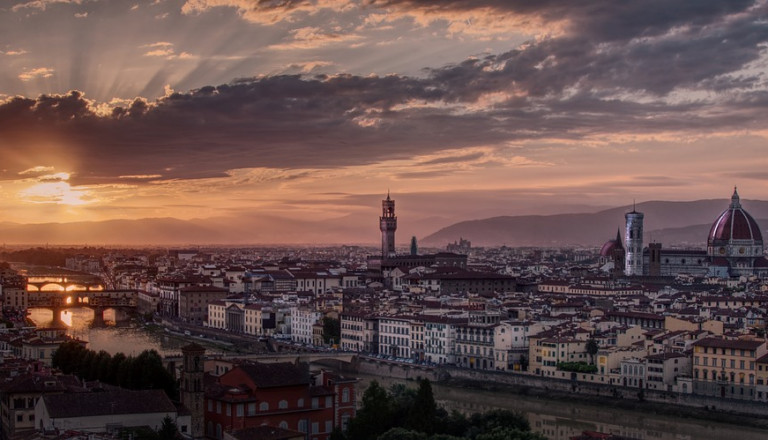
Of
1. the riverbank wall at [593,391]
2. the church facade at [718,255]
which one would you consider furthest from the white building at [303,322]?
the church facade at [718,255]

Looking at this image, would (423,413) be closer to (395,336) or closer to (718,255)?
(395,336)

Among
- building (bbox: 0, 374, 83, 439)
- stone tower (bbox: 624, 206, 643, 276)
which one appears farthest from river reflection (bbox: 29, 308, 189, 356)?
stone tower (bbox: 624, 206, 643, 276)

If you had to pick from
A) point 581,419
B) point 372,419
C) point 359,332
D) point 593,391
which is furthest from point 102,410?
point 359,332

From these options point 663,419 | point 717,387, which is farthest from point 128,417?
point 717,387

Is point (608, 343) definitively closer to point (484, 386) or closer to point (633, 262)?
point (484, 386)

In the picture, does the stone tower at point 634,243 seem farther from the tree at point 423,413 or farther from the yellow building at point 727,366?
the tree at point 423,413
